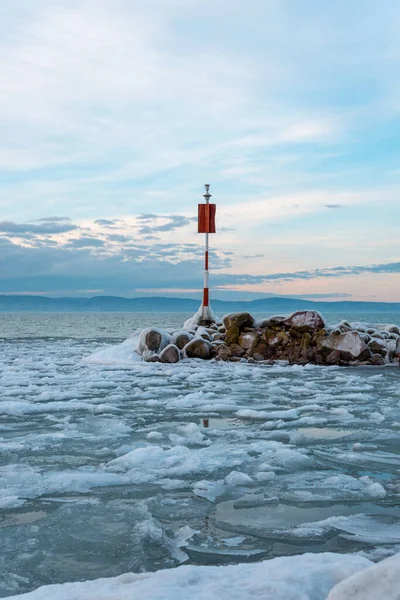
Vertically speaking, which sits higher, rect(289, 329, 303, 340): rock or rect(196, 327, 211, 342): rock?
rect(289, 329, 303, 340): rock

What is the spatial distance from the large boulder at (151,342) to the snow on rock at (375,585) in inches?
524

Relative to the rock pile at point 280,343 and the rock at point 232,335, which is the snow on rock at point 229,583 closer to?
the rock pile at point 280,343

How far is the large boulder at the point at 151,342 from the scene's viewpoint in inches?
607

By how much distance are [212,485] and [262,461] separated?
0.83 m

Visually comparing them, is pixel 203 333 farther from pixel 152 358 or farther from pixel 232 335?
pixel 152 358

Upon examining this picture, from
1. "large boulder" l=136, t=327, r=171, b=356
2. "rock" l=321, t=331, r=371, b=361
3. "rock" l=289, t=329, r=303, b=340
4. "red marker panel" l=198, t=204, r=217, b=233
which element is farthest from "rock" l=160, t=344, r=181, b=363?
"red marker panel" l=198, t=204, r=217, b=233

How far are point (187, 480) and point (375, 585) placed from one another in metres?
2.55

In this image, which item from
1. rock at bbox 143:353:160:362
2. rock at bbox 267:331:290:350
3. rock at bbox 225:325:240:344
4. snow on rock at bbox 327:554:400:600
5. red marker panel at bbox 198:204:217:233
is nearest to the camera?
snow on rock at bbox 327:554:400:600

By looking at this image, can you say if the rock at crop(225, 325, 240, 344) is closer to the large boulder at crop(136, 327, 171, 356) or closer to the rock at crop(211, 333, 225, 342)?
the rock at crop(211, 333, 225, 342)

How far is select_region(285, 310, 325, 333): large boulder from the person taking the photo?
15680mm

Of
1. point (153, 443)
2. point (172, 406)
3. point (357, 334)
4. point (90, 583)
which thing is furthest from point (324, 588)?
point (357, 334)

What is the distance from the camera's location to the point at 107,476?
447cm

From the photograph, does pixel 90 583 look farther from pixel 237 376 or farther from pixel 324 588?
pixel 237 376

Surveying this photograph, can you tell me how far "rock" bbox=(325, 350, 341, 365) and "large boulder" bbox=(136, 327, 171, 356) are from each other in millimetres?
4319
